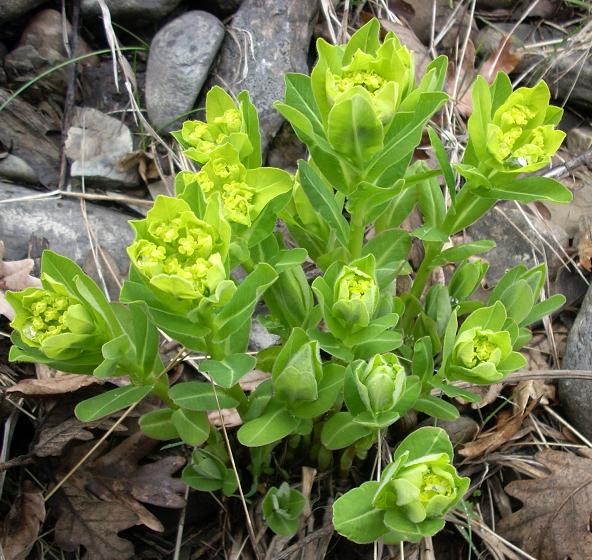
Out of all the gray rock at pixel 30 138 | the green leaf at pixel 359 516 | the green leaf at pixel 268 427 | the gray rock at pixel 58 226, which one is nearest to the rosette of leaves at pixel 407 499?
the green leaf at pixel 359 516

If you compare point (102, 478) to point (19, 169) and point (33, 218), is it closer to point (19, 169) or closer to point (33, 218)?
point (33, 218)

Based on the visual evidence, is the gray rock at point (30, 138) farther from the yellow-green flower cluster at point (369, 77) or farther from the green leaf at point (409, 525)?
the green leaf at point (409, 525)

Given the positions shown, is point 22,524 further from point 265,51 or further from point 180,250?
point 265,51

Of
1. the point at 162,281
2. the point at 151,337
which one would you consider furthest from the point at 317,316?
the point at 162,281

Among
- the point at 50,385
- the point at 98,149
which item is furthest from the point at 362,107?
the point at 98,149

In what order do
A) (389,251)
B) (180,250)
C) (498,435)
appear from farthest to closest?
1. (498,435)
2. (389,251)
3. (180,250)

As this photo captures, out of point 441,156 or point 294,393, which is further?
point 441,156
